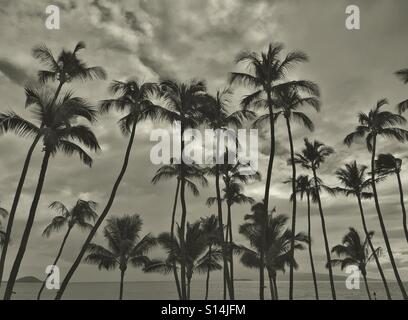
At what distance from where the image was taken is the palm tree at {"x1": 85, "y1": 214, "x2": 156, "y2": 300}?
116 feet

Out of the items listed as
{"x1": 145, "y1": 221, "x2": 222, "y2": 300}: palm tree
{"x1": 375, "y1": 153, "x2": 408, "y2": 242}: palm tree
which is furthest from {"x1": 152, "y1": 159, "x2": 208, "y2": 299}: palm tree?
{"x1": 375, "y1": 153, "x2": 408, "y2": 242}: palm tree

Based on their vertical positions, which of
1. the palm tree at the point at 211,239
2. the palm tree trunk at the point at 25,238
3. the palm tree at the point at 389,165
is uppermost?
the palm tree at the point at 389,165

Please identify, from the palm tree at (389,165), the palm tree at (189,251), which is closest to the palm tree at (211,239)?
the palm tree at (189,251)

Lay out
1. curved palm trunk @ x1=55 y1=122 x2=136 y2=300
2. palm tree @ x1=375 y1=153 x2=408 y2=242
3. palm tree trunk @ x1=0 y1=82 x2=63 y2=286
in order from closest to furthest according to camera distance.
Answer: palm tree trunk @ x1=0 y1=82 x2=63 y2=286 → curved palm trunk @ x1=55 y1=122 x2=136 y2=300 → palm tree @ x1=375 y1=153 x2=408 y2=242

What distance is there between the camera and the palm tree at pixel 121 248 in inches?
1391

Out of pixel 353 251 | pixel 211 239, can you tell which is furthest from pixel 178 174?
pixel 353 251

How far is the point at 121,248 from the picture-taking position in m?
35.8

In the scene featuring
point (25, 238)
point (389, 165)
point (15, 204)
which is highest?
point (389, 165)

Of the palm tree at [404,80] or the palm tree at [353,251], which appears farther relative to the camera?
the palm tree at [353,251]

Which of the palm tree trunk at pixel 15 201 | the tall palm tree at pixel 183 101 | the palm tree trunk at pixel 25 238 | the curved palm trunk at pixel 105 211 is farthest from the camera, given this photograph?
the tall palm tree at pixel 183 101

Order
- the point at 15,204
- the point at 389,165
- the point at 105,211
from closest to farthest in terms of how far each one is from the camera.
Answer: the point at 15,204
the point at 105,211
the point at 389,165

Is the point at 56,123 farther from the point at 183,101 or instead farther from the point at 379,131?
the point at 379,131

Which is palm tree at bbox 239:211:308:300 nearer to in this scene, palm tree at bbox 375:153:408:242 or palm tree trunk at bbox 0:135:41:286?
palm tree at bbox 375:153:408:242

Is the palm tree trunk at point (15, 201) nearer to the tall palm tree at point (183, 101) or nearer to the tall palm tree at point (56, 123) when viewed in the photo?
the tall palm tree at point (56, 123)
